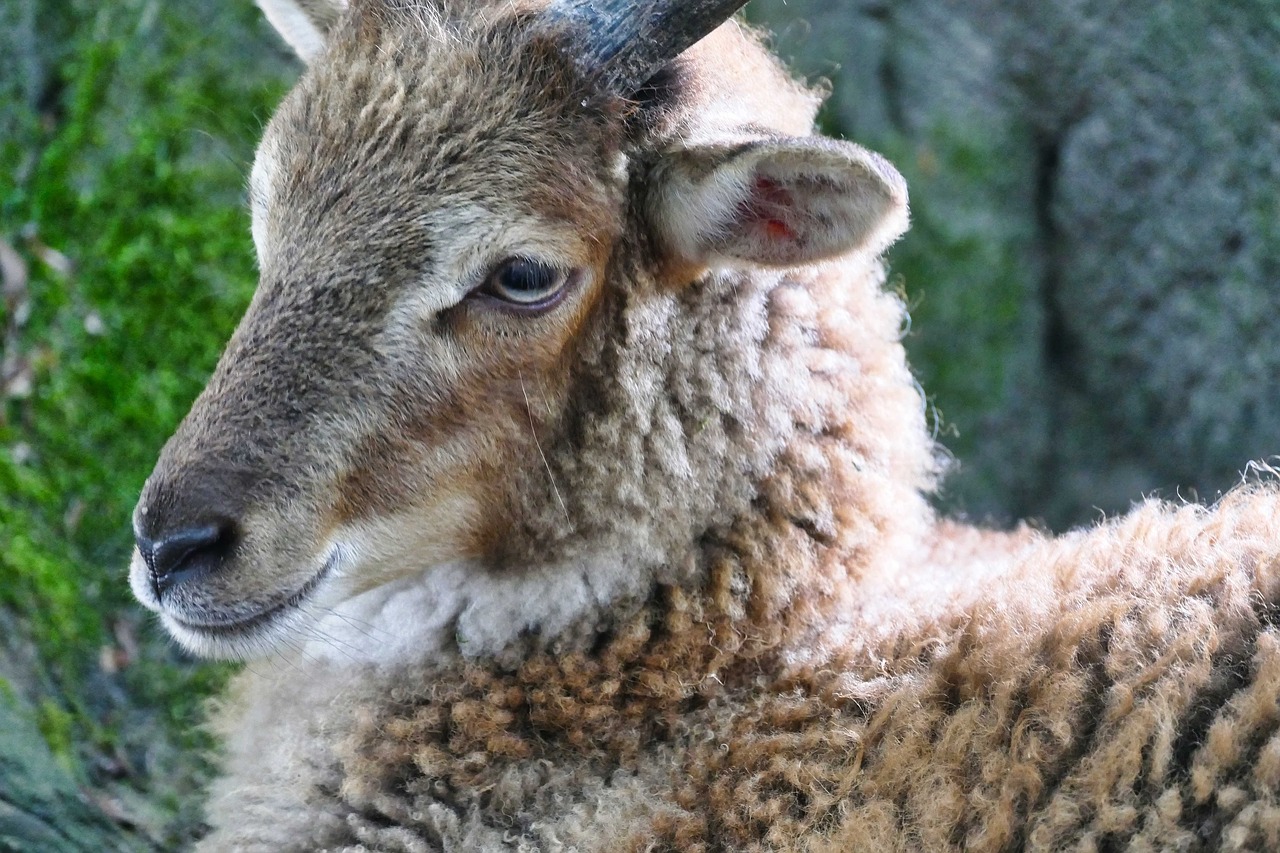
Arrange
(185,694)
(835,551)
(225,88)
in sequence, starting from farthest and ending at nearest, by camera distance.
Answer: (225,88) → (185,694) → (835,551)

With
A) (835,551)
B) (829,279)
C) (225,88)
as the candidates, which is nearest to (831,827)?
(835,551)

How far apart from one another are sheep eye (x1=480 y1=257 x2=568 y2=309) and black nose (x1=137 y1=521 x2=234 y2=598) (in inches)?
36.1

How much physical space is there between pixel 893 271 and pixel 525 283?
15.4 ft

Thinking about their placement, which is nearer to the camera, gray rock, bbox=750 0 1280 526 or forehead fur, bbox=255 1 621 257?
forehead fur, bbox=255 1 621 257

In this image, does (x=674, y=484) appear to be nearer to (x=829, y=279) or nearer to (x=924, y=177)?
(x=829, y=279)

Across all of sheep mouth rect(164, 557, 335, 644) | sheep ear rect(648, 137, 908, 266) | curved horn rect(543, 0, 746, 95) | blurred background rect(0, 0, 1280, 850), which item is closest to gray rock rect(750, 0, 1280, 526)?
blurred background rect(0, 0, 1280, 850)

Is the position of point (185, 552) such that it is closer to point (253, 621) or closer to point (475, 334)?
point (253, 621)

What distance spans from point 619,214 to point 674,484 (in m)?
0.75

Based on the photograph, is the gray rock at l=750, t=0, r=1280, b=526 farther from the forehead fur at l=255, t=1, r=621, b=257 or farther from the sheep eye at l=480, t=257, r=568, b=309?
the sheep eye at l=480, t=257, r=568, b=309

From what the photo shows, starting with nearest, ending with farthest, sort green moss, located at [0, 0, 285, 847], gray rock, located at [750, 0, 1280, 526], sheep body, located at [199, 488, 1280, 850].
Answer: sheep body, located at [199, 488, 1280, 850] < green moss, located at [0, 0, 285, 847] < gray rock, located at [750, 0, 1280, 526]

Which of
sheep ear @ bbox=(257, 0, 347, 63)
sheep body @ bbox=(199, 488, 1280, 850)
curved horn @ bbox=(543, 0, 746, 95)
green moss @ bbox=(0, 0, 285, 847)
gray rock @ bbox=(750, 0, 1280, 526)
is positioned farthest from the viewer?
gray rock @ bbox=(750, 0, 1280, 526)

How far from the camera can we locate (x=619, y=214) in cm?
329

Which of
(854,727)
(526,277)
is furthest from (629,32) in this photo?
(854,727)

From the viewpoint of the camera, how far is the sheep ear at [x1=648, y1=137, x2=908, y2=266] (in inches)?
120
